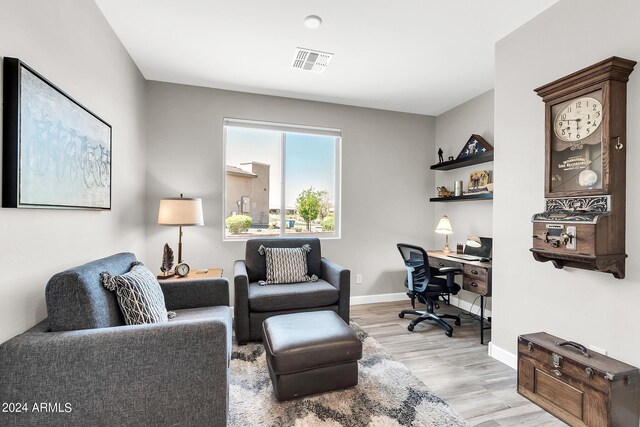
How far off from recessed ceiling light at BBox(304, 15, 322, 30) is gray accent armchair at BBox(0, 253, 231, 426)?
→ 2106mm

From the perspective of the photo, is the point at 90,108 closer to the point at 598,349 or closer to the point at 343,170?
the point at 343,170

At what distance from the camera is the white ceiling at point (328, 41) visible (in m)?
2.09

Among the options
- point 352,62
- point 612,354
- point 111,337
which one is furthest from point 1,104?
point 612,354

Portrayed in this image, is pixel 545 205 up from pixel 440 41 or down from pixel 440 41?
down

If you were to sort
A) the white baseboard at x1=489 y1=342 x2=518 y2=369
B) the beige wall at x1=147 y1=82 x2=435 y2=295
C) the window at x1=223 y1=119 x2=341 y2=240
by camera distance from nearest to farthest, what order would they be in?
the white baseboard at x1=489 y1=342 x2=518 y2=369
the beige wall at x1=147 y1=82 x2=435 y2=295
the window at x1=223 y1=119 x2=341 y2=240

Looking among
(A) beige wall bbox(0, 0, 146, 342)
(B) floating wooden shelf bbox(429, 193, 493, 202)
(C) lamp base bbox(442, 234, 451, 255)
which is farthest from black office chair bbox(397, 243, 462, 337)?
(A) beige wall bbox(0, 0, 146, 342)

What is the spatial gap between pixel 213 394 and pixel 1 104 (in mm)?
1515

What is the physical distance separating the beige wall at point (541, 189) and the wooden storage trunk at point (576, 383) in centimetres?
17

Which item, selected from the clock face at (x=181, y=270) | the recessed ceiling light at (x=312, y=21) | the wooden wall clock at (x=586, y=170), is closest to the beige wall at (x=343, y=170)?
the clock face at (x=181, y=270)

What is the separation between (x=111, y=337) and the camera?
1.26 metres

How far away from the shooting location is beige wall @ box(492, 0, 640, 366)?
166 centimetres

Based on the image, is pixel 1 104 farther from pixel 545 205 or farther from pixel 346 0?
pixel 545 205

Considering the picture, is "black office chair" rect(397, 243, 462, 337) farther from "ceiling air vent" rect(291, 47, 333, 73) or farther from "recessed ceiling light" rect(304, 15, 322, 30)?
"recessed ceiling light" rect(304, 15, 322, 30)

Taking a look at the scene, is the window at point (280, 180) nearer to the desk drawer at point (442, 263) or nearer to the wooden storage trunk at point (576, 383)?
the desk drawer at point (442, 263)
